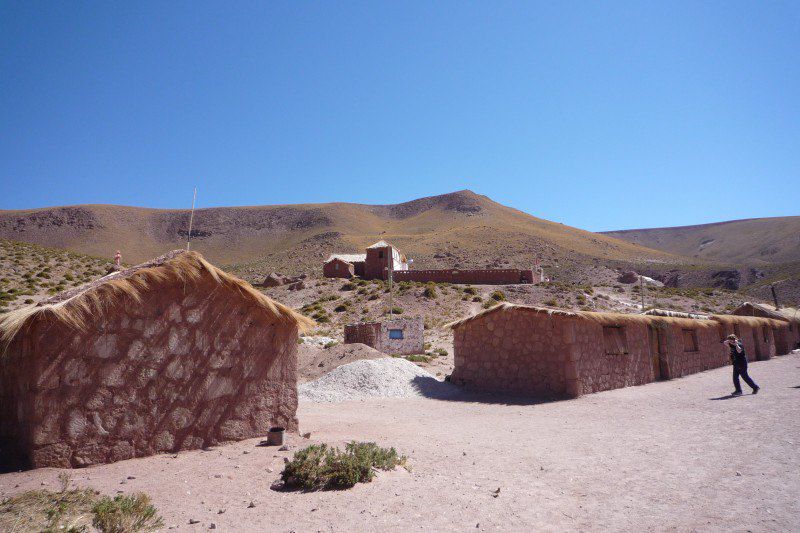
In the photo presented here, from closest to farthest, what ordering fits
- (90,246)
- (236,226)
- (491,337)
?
(491,337) < (90,246) < (236,226)

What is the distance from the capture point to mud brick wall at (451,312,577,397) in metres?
12.1

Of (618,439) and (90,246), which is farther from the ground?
(90,246)

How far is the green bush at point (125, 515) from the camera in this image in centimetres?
366

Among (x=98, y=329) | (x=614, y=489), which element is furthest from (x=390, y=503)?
(x=98, y=329)

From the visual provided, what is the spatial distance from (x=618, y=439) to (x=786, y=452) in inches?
80.4

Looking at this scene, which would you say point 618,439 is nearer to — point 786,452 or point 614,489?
point 786,452

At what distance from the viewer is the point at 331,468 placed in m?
5.05

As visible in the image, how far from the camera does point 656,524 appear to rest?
4.18m

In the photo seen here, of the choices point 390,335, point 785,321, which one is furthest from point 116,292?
point 785,321

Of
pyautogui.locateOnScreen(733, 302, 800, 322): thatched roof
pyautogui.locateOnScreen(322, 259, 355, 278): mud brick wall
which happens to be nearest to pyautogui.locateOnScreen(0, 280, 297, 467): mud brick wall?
pyautogui.locateOnScreen(733, 302, 800, 322): thatched roof

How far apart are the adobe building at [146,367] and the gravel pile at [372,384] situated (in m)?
6.48

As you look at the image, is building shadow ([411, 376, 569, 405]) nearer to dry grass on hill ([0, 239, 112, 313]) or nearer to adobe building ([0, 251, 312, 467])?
adobe building ([0, 251, 312, 467])

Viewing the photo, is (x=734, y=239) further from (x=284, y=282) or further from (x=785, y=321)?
(x=284, y=282)

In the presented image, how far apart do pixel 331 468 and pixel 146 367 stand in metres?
2.53
